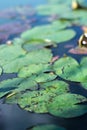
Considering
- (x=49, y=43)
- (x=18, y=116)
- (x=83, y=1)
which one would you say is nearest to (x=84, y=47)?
(x=49, y=43)

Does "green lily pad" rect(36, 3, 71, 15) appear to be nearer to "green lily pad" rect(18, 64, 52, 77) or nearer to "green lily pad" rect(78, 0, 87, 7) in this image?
"green lily pad" rect(78, 0, 87, 7)

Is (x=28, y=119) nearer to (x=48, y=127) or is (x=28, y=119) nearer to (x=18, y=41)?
(x=48, y=127)

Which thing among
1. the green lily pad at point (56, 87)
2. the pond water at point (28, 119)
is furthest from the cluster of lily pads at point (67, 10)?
the pond water at point (28, 119)

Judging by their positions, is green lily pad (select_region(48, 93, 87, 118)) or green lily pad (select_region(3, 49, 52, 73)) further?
green lily pad (select_region(3, 49, 52, 73))

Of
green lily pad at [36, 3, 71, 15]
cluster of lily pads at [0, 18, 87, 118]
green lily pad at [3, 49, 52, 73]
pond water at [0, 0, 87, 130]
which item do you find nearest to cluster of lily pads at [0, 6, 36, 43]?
green lily pad at [36, 3, 71, 15]

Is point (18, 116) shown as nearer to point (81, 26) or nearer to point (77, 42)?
point (77, 42)

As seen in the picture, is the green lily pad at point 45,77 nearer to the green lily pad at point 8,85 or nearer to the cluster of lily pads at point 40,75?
the cluster of lily pads at point 40,75
